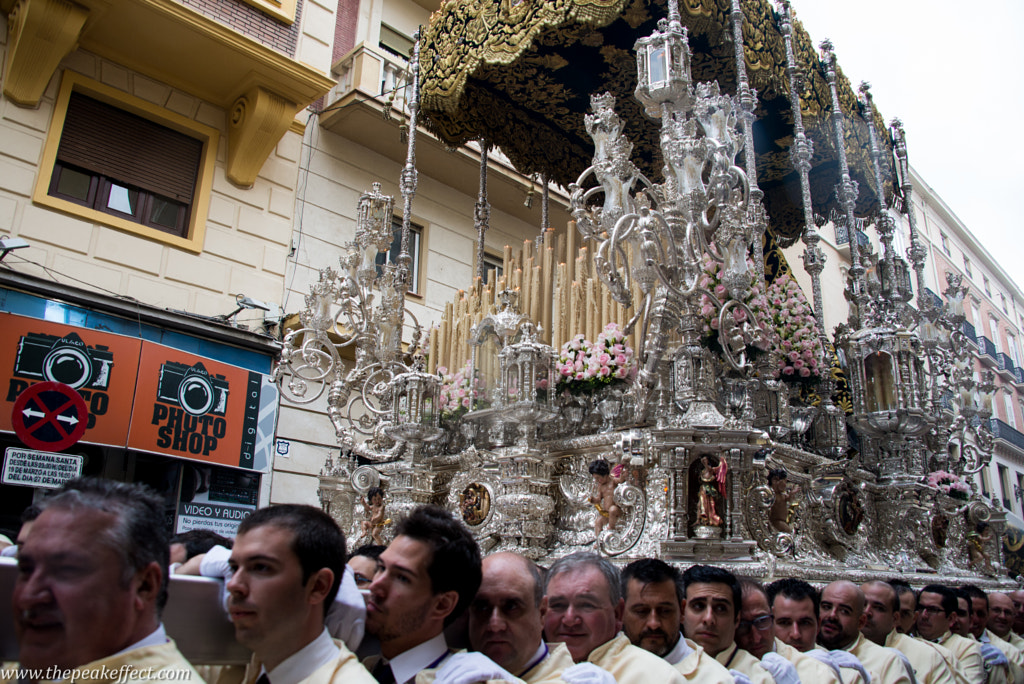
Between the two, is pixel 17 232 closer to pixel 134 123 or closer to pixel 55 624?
Answer: pixel 134 123

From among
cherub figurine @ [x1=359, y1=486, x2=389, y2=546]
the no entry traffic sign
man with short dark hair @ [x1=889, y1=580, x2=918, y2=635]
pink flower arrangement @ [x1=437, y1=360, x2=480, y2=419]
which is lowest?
man with short dark hair @ [x1=889, y1=580, x2=918, y2=635]

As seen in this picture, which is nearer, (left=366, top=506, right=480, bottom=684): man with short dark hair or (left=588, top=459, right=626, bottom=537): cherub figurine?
(left=366, top=506, right=480, bottom=684): man with short dark hair

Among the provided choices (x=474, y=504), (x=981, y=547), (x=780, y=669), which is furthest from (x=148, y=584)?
(x=981, y=547)

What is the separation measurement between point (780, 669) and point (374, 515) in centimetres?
396

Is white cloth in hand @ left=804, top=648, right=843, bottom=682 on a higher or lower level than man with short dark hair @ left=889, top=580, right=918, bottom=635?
lower

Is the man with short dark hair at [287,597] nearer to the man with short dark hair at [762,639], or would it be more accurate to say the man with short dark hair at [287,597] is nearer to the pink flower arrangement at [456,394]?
the man with short dark hair at [762,639]

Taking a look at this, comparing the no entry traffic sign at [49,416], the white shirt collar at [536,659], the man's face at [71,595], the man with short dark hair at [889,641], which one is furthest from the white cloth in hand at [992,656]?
the no entry traffic sign at [49,416]

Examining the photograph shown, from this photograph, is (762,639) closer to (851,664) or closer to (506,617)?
(851,664)

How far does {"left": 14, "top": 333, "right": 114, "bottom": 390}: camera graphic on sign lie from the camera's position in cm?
724

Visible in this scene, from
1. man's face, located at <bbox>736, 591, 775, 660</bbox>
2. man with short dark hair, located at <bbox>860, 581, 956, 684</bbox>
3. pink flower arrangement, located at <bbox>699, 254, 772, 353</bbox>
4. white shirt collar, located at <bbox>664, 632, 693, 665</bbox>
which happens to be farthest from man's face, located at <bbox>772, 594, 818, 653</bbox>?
pink flower arrangement, located at <bbox>699, 254, 772, 353</bbox>

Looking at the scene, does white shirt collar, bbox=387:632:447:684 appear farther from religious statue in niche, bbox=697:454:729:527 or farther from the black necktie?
religious statue in niche, bbox=697:454:729:527

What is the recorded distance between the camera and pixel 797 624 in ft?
11.8

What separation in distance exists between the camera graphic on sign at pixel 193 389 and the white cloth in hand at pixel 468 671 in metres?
6.95

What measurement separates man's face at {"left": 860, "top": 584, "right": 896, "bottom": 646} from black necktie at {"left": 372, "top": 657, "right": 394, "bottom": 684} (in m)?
3.15
